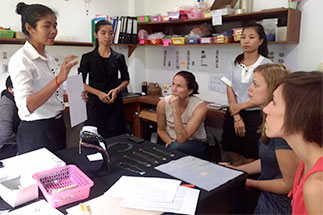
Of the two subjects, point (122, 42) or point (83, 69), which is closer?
point (83, 69)

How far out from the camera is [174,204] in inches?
41.2

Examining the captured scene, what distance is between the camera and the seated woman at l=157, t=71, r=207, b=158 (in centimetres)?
219

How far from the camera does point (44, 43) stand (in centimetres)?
171

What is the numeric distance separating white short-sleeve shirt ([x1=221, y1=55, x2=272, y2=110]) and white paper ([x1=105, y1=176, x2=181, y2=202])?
1416mm

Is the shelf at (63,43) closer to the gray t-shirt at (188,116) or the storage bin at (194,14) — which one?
the storage bin at (194,14)

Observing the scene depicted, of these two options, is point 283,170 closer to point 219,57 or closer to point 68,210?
point 68,210

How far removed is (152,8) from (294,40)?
2.11 meters

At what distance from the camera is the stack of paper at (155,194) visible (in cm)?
103

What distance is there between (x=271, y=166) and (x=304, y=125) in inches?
22.5

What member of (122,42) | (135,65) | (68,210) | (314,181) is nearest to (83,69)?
(122,42)

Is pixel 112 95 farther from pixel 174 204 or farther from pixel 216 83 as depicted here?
pixel 174 204

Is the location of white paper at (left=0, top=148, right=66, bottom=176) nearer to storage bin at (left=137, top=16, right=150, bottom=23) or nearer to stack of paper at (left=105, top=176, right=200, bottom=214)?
stack of paper at (left=105, top=176, right=200, bottom=214)

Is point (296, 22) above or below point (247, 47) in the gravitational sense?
above

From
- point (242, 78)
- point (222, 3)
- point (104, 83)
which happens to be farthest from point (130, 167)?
point (222, 3)
